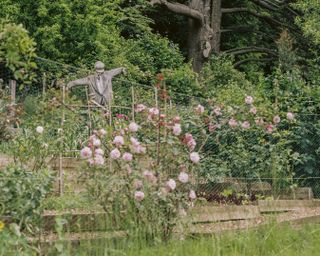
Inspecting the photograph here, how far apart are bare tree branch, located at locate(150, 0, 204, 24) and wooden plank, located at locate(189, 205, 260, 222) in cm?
1546

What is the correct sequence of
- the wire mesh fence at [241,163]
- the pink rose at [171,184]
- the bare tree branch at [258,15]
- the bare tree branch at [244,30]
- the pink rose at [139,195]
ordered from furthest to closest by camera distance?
the bare tree branch at [244,30]
the bare tree branch at [258,15]
the wire mesh fence at [241,163]
the pink rose at [171,184]
the pink rose at [139,195]

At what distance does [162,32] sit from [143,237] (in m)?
23.7

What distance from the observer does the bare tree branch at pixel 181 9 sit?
23345 millimetres

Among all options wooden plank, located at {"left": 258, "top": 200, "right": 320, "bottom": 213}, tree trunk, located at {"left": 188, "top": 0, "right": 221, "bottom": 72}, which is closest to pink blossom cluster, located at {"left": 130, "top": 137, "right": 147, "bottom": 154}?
wooden plank, located at {"left": 258, "top": 200, "right": 320, "bottom": 213}

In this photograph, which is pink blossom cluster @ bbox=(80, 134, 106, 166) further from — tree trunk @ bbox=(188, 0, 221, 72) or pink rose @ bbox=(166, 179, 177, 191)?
tree trunk @ bbox=(188, 0, 221, 72)

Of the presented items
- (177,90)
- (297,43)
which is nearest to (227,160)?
(177,90)

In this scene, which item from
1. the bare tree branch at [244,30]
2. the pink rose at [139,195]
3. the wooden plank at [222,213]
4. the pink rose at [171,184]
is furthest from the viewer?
the bare tree branch at [244,30]

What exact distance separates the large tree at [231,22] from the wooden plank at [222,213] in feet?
51.0

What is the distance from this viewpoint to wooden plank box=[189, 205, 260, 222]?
7.41 meters

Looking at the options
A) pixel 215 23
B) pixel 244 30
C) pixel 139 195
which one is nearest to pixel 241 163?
pixel 139 195

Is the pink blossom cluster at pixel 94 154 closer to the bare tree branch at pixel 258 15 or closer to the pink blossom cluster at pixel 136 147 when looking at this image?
the pink blossom cluster at pixel 136 147

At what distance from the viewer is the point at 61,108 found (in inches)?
366

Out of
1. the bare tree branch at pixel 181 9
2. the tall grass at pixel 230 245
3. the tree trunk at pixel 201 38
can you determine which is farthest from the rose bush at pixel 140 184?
the tree trunk at pixel 201 38

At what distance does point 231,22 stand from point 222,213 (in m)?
23.5
